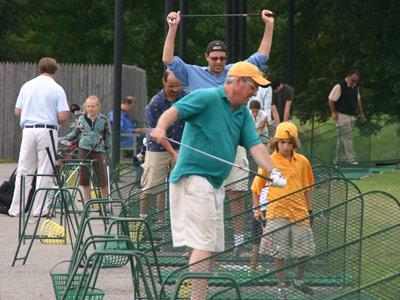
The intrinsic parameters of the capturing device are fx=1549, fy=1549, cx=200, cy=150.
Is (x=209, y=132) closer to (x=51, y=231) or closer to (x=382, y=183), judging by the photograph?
(x=51, y=231)

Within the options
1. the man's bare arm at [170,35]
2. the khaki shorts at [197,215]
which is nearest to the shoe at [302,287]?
the khaki shorts at [197,215]

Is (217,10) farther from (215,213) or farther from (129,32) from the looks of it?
(215,213)

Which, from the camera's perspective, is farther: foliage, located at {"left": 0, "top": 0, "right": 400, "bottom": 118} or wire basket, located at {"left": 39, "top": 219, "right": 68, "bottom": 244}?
foliage, located at {"left": 0, "top": 0, "right": 400, "bottom": 118}

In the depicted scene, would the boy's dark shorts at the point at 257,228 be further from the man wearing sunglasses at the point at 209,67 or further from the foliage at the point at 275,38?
the foliage at the point at 275,38

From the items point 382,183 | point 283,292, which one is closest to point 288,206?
point 283,292

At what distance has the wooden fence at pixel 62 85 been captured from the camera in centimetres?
3638

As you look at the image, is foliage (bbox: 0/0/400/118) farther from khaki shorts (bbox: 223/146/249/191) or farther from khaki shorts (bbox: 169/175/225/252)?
khaki shorts (bbox: 169/175/225/252)

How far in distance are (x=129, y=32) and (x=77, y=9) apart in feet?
8.64

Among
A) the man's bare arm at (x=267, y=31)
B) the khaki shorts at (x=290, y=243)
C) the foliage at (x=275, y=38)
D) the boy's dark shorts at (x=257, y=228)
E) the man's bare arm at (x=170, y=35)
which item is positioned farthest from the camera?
the foliage at (x=275, y=38)

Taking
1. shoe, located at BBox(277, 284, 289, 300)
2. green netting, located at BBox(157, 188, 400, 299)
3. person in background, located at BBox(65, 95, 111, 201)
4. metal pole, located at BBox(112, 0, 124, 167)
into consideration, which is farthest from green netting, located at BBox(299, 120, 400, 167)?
shoe, located at BBox(277, 284, 289, 300)

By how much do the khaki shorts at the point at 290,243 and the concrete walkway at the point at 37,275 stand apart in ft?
4.86

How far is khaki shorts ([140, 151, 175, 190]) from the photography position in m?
14.8

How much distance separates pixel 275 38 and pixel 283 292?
136 ft

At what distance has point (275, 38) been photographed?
50531 mm
